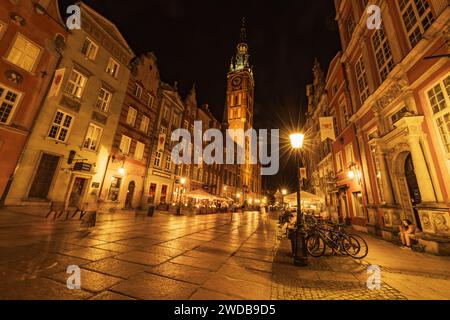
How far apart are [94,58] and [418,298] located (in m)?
22.4

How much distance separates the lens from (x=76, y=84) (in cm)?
1477

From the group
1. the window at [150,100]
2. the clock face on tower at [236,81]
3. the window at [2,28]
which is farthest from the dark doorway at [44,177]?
the clock face on tower at [236,81]

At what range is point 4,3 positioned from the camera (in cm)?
1119

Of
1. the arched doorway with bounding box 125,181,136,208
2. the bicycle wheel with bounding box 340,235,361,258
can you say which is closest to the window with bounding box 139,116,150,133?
the arched doorway with bounding box 125,181,136,208

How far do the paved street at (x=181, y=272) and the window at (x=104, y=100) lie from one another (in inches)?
495

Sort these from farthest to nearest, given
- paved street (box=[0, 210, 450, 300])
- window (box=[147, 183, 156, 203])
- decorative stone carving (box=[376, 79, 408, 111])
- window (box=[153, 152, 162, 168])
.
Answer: window (box=[153, 152, 162, 168]) → window (box=[147, 183, 156, 203]) → decorative stone carving (box=[376, 79, 408, 111]) → paved street (box=[0, 210, 450, 300])

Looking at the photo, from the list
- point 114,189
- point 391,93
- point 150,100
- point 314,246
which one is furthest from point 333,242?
point 150,100

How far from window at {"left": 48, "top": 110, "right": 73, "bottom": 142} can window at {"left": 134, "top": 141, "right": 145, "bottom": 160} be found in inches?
253

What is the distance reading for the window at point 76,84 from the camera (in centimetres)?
1434

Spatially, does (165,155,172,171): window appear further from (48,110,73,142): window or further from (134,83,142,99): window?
(48,110,73,142): window

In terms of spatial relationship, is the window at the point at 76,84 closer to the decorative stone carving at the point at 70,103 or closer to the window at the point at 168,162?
the decorative stone carving at the point at 70,103

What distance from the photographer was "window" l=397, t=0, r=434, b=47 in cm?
911

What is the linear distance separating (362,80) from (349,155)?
6.06m
